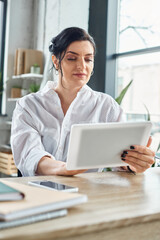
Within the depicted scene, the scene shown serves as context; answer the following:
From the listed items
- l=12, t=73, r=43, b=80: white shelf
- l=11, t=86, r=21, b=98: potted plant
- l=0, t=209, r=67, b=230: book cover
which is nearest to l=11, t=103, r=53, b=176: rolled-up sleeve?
l=0, t=209, r=67, b=230: book cover

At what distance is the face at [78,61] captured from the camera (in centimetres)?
175

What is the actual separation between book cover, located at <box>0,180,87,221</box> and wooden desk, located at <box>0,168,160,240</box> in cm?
3

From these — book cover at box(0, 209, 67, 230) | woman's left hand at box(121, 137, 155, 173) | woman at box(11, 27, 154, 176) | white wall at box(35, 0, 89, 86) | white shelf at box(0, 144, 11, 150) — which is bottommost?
white shelf at box(0, 144, 11, 150)

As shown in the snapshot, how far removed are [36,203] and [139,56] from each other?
8.24 feet

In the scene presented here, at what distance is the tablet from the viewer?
1.18 metres

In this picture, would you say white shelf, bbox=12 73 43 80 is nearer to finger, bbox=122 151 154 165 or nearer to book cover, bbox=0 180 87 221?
finger, bbox=122 151 154 165

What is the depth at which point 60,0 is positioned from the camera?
3830 millimetres

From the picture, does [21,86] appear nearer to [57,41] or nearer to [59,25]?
[59,25]

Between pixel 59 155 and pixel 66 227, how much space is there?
1.08 meters

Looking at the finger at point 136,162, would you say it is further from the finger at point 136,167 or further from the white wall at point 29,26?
the white wall at point 29,26

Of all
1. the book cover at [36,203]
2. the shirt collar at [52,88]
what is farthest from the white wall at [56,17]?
the book cover at [36,203]

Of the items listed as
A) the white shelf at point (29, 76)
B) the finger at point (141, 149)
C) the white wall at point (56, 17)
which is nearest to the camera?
the finger at point (141, 149)

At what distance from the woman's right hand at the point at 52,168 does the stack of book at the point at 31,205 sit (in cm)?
47

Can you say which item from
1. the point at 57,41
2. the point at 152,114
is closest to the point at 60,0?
→ the point at 152,114
